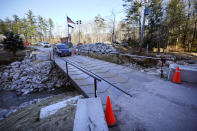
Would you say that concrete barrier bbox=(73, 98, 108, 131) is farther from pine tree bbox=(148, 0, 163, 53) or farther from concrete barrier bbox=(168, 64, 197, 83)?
pine tree bbox=(148, 0, 163, 53)

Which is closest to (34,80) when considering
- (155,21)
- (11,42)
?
(11,42)

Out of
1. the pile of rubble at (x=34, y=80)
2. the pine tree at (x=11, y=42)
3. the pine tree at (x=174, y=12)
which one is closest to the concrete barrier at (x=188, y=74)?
Result: the pile of rubble at (x=34, y=80)

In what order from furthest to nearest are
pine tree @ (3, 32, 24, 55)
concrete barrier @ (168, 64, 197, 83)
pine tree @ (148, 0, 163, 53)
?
pine tree @ (148, 0, 163, 53) → pine tree @ (3, 32, 24, 55) → concrete barrier @ (168, 64, 197, 83)

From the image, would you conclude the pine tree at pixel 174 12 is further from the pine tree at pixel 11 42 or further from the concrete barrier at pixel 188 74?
the pine tree at pixel 11 42

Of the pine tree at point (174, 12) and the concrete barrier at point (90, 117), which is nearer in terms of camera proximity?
the concrete barrier at point (90, 117)

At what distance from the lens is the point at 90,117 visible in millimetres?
1713

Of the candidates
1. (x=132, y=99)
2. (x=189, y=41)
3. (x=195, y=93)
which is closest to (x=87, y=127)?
(x=132, y=99)

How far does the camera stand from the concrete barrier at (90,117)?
151cm

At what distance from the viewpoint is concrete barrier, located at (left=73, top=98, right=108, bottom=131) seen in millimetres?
1511

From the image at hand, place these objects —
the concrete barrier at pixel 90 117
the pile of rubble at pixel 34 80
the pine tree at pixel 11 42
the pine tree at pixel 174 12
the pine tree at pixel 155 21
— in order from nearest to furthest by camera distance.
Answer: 1. the concrete barrier at pixel 90 117
2. the pile of rubble at pixel 34 80
3. the pine tree at pixel 11 42
4. the pine tree at pixel 174 12
5. the pine tree at pixel 155 21

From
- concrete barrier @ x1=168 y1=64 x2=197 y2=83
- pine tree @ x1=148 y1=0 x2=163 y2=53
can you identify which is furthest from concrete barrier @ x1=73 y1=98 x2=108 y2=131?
pine tree @ x1=148 y1=0 x2=163 y2=53

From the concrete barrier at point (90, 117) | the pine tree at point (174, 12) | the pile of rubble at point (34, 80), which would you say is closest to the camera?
the concrete barrier at point (90, 117)

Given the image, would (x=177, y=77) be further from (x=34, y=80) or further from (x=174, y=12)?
(x=174, y=12)

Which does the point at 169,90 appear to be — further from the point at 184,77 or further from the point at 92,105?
the point at 92,105
